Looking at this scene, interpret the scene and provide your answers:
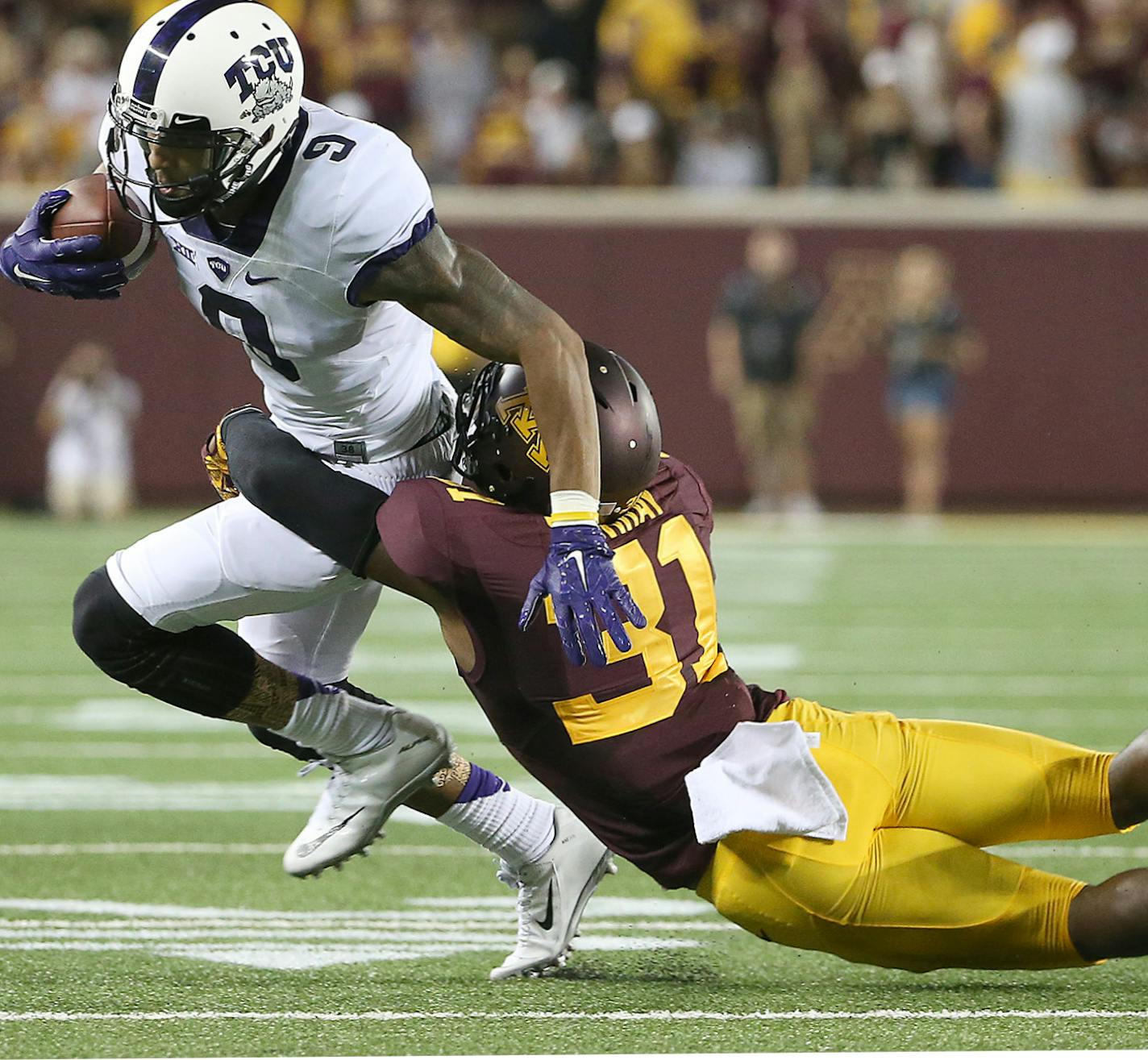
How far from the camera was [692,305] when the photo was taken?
12.6 meters

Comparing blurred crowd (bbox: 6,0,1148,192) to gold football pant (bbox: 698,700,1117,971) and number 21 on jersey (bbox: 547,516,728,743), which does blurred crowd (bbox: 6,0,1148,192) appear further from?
gold football pant (bbox: 698,700,1117,971)

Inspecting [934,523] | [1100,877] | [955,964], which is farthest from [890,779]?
[934,523]

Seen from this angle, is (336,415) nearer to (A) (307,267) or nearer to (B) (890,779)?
(A) (307,267)

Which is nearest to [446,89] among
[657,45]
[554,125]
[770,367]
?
[554,125]

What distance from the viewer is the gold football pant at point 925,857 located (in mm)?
2799

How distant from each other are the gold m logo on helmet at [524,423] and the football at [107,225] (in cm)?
66

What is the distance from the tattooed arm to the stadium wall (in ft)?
30.6

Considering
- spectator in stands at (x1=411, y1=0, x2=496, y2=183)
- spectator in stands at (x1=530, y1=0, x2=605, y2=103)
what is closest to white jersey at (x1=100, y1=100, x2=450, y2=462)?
spectator in stands at (x1=411, y1=0, x2=496, y2=183)

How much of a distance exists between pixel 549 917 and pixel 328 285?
1.02 m

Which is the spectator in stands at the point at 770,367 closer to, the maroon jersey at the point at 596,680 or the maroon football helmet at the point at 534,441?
the maroon football helmet at the point at 534,441

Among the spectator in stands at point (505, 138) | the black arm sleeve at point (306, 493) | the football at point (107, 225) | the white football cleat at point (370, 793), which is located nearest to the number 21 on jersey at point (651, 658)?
the black arm sleeve at point (306, 493)

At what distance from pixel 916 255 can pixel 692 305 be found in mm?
1376

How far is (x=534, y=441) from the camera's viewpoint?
9.77 feet

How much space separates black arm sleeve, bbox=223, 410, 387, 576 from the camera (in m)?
3.06
